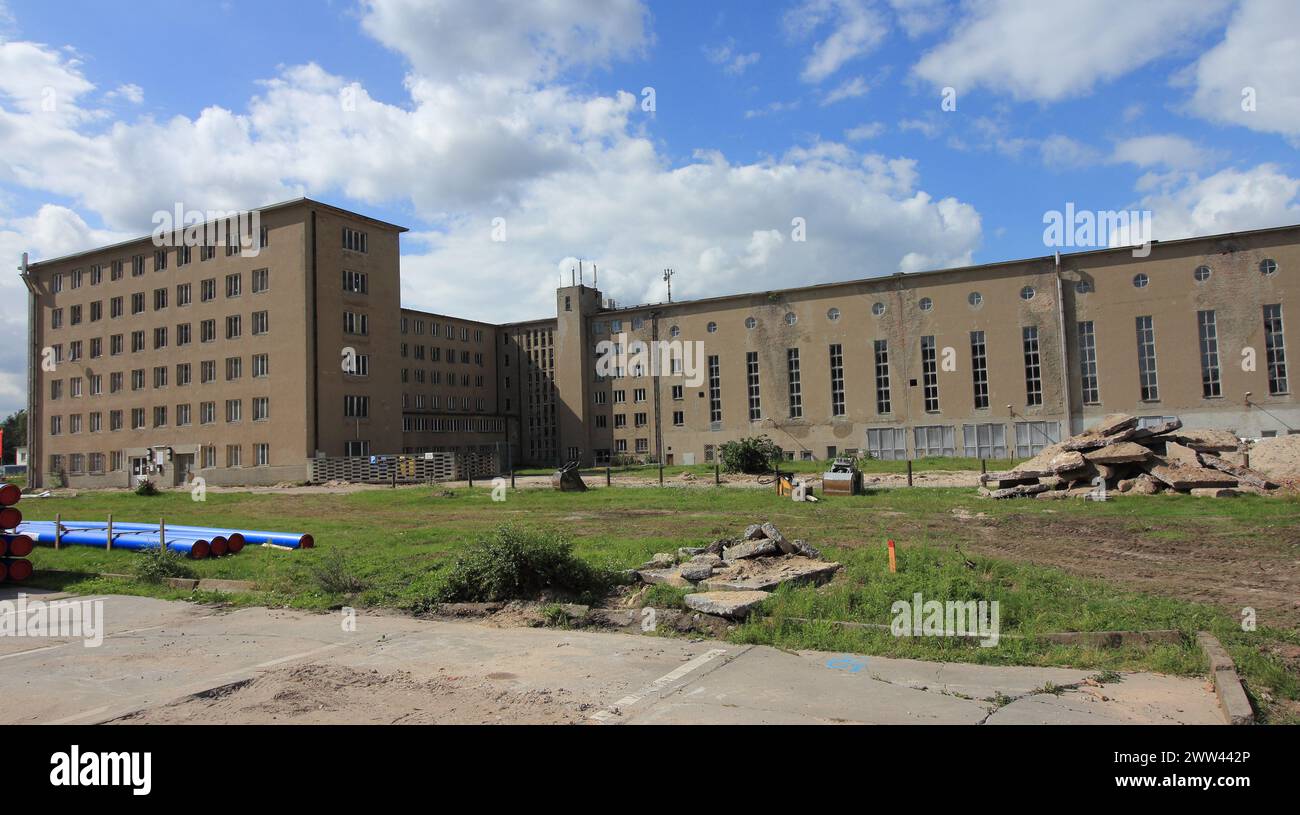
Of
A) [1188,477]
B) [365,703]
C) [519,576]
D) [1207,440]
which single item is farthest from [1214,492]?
[365,703]

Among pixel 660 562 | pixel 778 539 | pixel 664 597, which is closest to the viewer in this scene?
pixel 664 597

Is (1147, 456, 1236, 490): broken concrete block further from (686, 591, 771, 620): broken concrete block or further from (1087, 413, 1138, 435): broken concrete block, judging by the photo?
(686, 591, 771, 620): broken concrete block

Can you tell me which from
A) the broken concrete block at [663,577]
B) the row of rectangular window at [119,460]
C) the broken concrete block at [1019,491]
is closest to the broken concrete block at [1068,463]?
the broken concrete block at [1019,491]

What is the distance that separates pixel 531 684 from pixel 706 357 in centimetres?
5762

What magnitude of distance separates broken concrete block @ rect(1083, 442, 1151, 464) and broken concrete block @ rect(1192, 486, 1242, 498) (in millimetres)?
2093

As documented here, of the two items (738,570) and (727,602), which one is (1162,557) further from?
(727,602)

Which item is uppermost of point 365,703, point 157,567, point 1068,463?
point 1068,463

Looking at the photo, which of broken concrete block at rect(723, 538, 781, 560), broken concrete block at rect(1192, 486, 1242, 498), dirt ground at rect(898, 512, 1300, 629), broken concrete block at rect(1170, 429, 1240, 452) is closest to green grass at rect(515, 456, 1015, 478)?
broken concrete block at rect(1170, 429, 1240, 452)

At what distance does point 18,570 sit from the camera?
13.8 meters

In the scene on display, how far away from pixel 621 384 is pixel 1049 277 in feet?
115

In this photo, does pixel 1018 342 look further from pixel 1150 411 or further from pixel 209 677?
pixel 209 677

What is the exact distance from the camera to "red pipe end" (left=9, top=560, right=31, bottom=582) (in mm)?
13789
